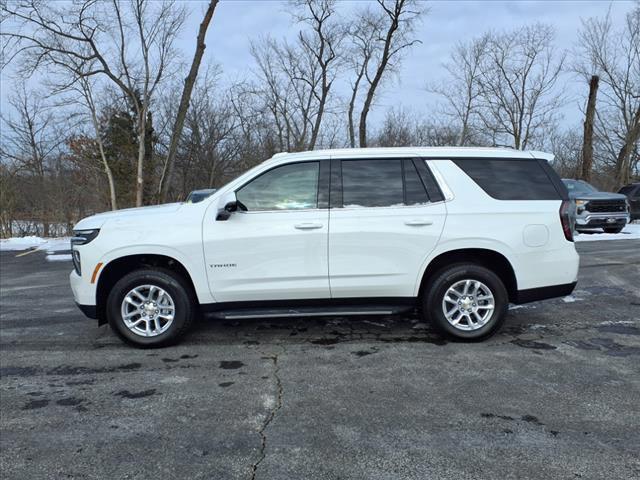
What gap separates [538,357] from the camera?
4051mm

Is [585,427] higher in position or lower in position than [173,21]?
lower

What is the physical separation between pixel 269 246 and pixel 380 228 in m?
1.09

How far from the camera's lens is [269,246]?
425cm

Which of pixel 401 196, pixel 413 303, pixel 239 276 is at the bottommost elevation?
pixel 413 303

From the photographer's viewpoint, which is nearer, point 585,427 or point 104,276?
point 585,427

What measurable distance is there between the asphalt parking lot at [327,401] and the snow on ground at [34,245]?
997 centimetres

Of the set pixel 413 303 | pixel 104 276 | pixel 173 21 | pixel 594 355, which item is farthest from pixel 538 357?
pixel 173 21

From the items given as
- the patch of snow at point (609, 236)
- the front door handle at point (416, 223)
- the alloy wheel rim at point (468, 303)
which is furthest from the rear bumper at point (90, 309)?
the patch of snow at point (609, 236)

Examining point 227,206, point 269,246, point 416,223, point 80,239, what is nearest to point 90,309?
point 80,239

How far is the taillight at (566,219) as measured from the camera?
4.40m

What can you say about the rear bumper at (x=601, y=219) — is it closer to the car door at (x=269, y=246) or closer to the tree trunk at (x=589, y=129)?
the tree trunk at (x=589, y=129)

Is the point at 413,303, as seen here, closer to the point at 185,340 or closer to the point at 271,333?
the point at 271,333

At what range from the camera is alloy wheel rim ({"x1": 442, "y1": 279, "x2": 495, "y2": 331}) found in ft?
14.3

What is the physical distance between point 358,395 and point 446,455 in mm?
904
